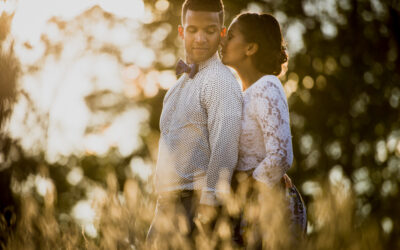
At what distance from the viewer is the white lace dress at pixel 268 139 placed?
116 inches

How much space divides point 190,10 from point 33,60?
145 inches

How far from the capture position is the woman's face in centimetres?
345

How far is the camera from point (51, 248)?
2.37 m

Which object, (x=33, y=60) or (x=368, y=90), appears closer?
(x=33, y=60)

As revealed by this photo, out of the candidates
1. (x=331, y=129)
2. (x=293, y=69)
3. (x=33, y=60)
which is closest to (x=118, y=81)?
(x=293, y=69)

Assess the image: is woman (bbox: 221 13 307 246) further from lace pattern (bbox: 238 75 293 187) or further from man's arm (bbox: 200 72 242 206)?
man's arm (bbox: 200 72 242 206)

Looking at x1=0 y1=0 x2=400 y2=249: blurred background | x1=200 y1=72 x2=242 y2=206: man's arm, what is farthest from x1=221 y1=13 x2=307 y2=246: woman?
x1=0 y1=0 x2=400 y2=249: blurred background

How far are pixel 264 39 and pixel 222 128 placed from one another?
747mm

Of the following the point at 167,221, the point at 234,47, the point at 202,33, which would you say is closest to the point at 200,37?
the point at 202,33

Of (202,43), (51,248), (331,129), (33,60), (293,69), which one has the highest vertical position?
(202,43)

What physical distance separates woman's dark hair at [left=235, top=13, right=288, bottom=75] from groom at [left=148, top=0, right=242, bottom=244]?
0.56ft

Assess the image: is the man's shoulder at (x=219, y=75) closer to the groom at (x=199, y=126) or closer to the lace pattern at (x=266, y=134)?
the groom at (x=199, y=126)

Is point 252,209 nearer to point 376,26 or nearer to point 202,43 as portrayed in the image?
point 202,43

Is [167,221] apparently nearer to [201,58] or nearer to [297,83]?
[201,58]
